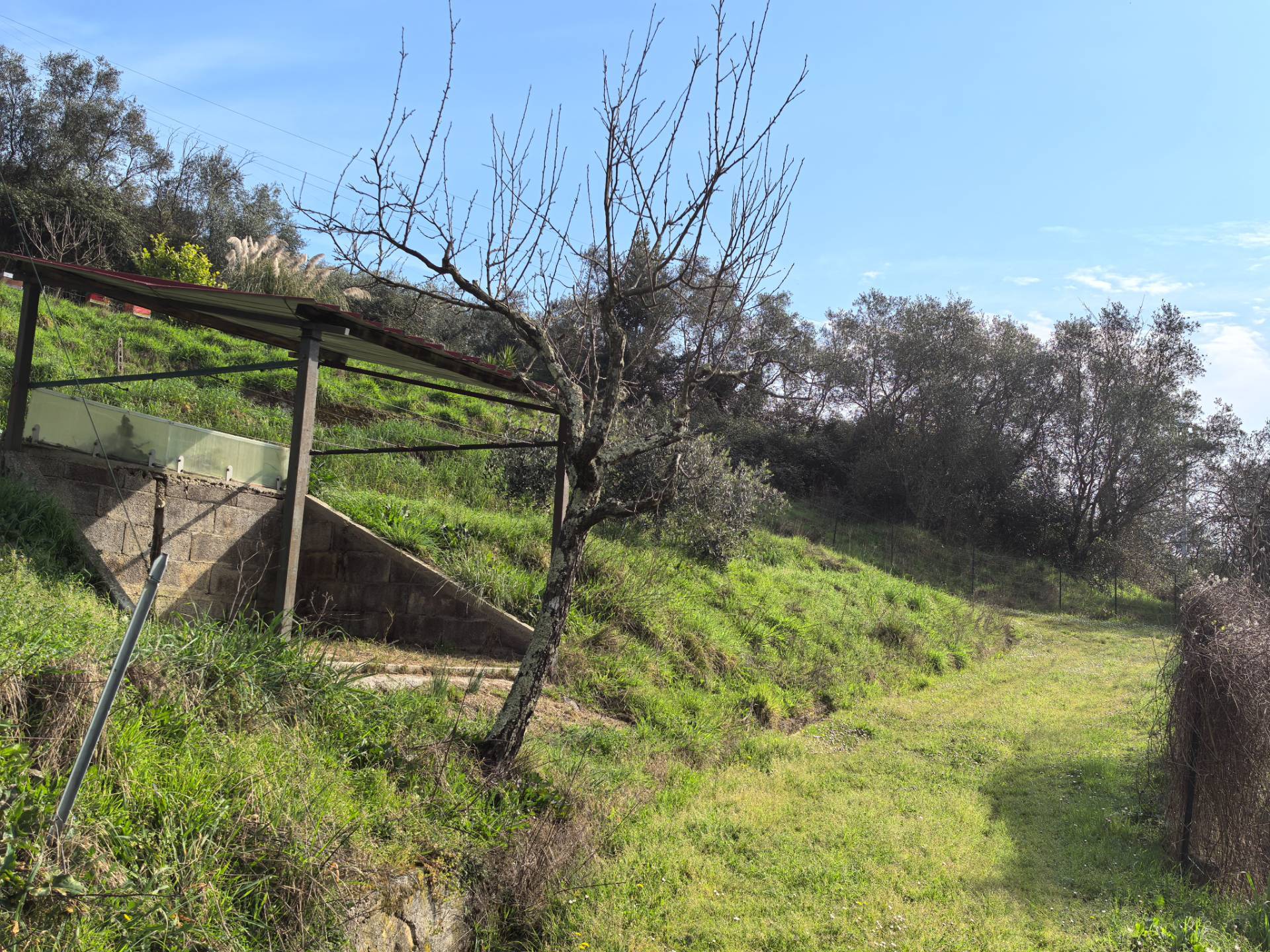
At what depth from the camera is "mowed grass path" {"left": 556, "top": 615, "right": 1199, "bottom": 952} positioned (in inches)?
202

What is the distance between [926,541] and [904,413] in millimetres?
6891

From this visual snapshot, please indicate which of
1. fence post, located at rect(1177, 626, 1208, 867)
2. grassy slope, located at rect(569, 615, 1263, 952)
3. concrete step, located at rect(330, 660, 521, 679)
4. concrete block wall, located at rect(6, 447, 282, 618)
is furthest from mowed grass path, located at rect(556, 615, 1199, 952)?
concrete block wall, located at rect(6, 447, 282, 618)

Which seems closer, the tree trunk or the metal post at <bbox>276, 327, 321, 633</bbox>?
the tree trunk

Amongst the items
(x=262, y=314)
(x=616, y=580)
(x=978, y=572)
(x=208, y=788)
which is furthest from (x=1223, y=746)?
(x=978, y=572)

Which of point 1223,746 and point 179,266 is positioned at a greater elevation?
point 179,266

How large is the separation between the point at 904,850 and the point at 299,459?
18.2 ft

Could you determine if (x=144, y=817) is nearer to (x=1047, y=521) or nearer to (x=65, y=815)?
(x=65, y=815)

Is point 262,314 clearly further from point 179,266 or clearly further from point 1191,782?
point 179,266

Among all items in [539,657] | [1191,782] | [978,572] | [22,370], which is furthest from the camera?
[978,572]

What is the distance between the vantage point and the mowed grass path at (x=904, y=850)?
5.14m

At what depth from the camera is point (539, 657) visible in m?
6.11

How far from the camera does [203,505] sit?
26.9 ft

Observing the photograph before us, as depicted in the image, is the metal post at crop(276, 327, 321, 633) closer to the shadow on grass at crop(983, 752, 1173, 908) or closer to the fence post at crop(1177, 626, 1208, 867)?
the shadow on grass at crop(983, 752, 1173, 908)

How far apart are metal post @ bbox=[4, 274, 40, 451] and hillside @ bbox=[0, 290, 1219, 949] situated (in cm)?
74
